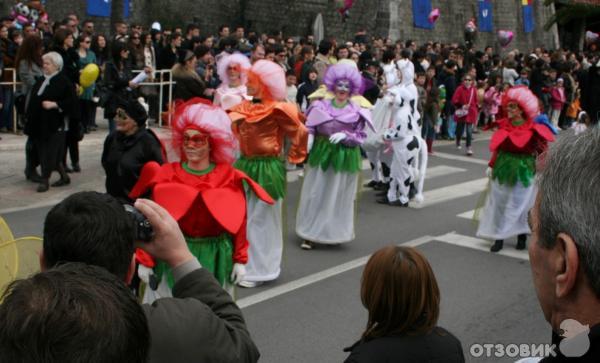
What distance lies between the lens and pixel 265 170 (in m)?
Result: 7.43

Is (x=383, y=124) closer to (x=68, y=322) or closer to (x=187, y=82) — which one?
(x=187, y=82)

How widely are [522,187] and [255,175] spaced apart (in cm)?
298

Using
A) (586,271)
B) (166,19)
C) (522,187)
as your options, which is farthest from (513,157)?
(166,19)

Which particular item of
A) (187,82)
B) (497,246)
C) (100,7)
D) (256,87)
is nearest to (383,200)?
(497,246)

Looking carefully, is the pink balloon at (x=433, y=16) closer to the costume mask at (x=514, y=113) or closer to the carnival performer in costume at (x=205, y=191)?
the costume mask at (x=514, y=113)

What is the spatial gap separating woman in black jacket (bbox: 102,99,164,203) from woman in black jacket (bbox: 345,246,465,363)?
2.80 meters

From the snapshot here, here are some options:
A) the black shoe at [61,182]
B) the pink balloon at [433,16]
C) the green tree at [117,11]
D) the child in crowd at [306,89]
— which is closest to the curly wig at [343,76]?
the black shoe at [61,182]

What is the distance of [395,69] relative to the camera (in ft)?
36.9

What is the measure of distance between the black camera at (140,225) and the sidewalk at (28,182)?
698 centimetres

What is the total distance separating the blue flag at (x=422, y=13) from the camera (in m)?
32.2

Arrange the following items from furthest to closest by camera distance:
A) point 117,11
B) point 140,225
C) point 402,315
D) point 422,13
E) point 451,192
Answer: point 422,13, point 117,11, point 451,192, point 402,315, point 140,225

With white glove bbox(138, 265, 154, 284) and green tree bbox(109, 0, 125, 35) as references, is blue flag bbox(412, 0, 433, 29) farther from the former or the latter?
white glove bbox(138, 265, 154, 284)

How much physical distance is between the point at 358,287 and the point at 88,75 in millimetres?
6695

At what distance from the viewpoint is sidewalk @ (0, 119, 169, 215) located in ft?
33.3
